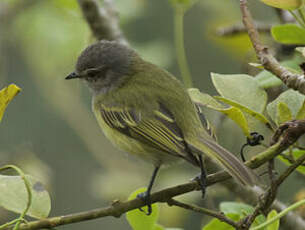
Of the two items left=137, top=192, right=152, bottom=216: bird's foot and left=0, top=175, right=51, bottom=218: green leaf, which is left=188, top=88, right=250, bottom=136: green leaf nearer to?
left=137, top=192, right=152, bottom=216: bird's foot

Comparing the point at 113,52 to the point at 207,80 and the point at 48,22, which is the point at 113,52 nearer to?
the point at 48,22

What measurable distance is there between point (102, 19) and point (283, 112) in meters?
1.94

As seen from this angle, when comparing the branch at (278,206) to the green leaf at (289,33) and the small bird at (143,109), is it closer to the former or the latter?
the small bird at (143,109)

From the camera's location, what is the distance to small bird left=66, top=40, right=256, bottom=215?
2.64 metres

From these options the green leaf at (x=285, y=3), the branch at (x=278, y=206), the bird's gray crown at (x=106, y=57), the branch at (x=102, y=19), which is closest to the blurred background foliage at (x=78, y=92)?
the branch at (x=102, y=19)

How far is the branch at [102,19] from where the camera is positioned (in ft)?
11.0

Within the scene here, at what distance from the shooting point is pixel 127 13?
3.96m

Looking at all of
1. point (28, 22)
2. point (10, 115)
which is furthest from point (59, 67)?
point (10, 115)

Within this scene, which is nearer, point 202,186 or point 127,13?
point 202,186

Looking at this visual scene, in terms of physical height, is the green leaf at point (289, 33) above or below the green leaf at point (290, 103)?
above

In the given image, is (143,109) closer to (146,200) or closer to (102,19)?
(102,19)

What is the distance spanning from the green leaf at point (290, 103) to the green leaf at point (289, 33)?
0.22 m

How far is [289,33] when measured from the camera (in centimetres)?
198

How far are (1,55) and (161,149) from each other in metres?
2.76
